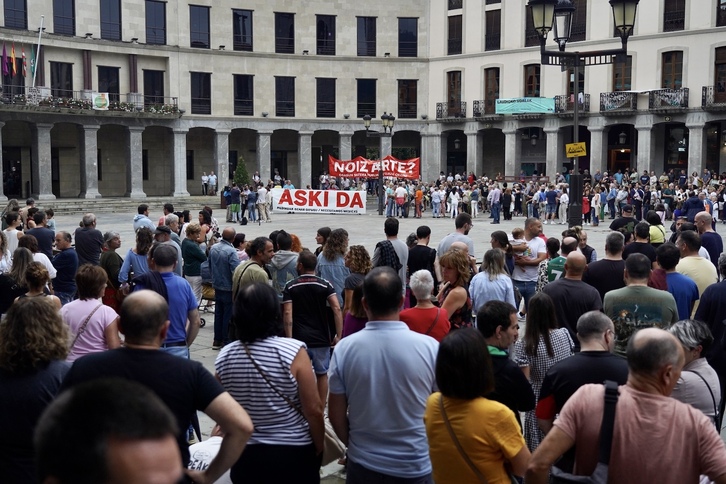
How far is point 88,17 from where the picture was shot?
40406 millimetres

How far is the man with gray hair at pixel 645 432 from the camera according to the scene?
11.3 ft

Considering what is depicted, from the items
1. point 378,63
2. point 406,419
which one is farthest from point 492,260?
point 378,63

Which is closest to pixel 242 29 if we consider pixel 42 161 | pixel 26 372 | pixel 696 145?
pixel 42 161

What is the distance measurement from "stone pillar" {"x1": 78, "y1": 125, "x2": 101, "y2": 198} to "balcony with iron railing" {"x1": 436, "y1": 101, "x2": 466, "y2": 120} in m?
19.7

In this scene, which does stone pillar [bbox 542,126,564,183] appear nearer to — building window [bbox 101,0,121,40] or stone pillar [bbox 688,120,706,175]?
stone pillar [bbox 688,120,706,175]

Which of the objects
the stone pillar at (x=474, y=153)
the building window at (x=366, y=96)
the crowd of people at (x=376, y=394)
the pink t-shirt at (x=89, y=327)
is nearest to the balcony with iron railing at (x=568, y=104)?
the stone pillar at (x=474, y=153)

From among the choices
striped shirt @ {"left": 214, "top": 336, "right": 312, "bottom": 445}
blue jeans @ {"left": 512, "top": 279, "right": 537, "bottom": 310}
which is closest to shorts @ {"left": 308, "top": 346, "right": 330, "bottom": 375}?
striped shirt @ {"left": 214, "top": 336, "right": 312, "bottom": 445}

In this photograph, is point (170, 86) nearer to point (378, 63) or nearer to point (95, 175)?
point (95, 175)

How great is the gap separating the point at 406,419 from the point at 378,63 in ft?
146

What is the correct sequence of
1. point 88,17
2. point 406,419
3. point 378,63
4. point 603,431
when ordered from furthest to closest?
point 378,63 < point 88,17 < point 406,419 < point 603,431

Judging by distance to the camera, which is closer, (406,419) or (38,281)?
(406,419)

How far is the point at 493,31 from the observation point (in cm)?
4562

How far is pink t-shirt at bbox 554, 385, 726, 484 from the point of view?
3439 mm

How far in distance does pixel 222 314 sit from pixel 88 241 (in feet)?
8.79
